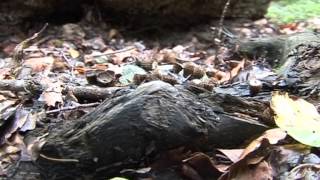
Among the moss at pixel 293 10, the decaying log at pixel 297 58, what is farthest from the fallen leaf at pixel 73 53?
the moss at pixel 293 10

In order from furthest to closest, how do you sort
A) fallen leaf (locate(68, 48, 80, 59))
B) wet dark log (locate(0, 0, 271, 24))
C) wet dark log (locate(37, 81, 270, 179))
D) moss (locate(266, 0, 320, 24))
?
moss (locate(266, 0, 320, 24)) < wet dark log (locate(0, 0, 271, 24)) < fallen leaf (locate(68, 48, 80, 59)) < wet dark log (locate(37, 81, 270, 179))

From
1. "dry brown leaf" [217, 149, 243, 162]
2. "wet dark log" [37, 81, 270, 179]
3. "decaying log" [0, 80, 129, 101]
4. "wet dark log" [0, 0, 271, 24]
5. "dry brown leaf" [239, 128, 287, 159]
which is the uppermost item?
"wet dark log" [0, 0, 271, 24]

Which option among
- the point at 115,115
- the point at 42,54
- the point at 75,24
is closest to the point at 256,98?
the point at 115,115

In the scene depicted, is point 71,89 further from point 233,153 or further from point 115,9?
point 115,9

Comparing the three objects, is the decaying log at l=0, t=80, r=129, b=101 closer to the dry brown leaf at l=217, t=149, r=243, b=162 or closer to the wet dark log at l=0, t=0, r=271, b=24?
the dry brown leaf at l=217, t=149, r=243, b=162

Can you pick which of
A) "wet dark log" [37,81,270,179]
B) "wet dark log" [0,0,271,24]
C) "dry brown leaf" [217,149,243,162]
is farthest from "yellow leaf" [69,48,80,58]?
"dry brown leaf" [217,149,243,162]

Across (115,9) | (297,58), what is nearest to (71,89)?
(297,58)

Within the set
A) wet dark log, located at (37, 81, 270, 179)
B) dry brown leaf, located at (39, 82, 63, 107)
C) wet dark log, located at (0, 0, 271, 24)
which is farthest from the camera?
wet dark log, located at (0, 0, 271, 24)
